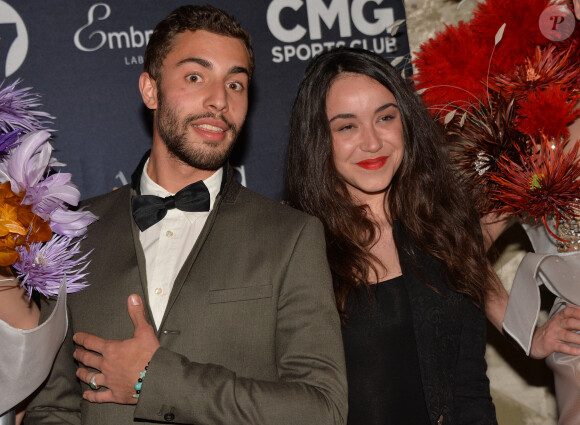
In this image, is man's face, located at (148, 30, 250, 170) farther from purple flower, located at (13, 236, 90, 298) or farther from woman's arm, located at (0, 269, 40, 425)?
woman's arm, located at (0, 269, 40, 425)

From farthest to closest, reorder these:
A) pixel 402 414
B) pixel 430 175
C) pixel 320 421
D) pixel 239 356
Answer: pixel 430 175
pixel 402 414
pixel 239 356
pixel 320 421

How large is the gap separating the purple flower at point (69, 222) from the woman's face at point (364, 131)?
0.91 meters

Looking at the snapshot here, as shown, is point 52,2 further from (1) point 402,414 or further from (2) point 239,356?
(1) point 402,414

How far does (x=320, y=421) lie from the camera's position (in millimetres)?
1770

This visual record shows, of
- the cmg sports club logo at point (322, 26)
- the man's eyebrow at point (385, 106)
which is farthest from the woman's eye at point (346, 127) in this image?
the cmg sports club logo at point (322, 26)

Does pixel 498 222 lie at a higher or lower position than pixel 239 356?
higher

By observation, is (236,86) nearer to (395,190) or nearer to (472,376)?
(395,190)

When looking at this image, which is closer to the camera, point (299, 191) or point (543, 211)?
point (543, 211)

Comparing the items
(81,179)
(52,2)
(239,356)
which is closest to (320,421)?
(239,356)

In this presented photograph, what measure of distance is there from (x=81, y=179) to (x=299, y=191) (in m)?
1.04

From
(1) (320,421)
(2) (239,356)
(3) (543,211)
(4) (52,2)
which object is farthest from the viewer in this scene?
(4) (52,2)

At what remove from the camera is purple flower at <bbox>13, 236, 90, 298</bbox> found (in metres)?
1.77

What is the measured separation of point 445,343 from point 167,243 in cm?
97

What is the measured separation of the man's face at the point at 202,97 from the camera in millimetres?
2150
